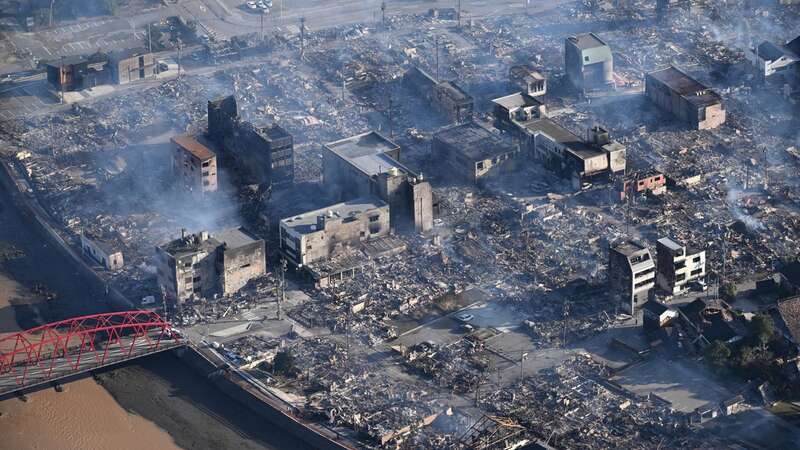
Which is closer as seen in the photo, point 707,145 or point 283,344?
point 283,344

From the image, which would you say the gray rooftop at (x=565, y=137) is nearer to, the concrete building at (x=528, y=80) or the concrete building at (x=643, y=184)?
the concrete building at (x=643, y=184)

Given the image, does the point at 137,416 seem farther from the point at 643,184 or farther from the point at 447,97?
the point at 447,97

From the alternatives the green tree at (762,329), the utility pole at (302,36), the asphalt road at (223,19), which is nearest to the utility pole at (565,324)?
the green tree at (762,329)

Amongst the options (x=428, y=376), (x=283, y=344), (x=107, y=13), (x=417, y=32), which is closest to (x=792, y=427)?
(x=428, y=376)

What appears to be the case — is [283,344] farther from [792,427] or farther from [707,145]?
[707,145]

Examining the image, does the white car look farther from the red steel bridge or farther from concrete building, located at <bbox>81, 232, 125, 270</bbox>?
concrete building, located at <bbox>81, 232, 125, 270</bbox>
